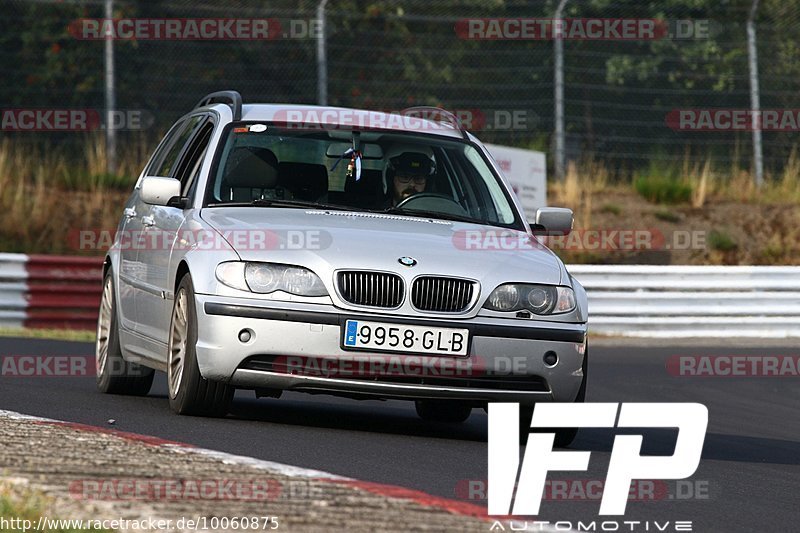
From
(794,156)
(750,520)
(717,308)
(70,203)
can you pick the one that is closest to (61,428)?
(750,520)

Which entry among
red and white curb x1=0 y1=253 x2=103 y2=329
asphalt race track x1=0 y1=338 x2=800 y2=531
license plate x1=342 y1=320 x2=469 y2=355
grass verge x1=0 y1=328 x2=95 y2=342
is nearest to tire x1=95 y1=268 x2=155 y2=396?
asphalt race track x1=0 y1=338 x2=800 y2=531

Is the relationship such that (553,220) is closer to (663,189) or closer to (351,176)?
(351,176)

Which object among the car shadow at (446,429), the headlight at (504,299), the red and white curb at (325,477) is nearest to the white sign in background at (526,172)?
the car shadow at (446,429)

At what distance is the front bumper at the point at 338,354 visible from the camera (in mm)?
7879

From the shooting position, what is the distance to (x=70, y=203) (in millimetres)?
22750

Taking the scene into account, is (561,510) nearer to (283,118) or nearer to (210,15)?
(283,118)

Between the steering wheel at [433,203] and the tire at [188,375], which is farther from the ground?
the steering wheel at [433,203]

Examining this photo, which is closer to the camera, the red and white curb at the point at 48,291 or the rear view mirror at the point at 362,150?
the rear view mirror at the point at 362,150

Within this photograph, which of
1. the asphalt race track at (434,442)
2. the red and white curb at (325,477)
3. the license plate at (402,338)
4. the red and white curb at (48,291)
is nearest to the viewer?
the red and white curb at (325,477)

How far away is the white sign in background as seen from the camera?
21.7 m

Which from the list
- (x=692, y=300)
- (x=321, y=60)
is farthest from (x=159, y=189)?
(x=321, y=60)

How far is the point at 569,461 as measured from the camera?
24.8 feet

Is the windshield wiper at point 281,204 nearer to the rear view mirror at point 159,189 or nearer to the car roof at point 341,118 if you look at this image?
the rear view mirror at point 159,189

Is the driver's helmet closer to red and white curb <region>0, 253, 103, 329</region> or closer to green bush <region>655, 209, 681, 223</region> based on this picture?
red and white curb <region>0, 253, 103, 329</region>
